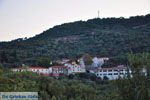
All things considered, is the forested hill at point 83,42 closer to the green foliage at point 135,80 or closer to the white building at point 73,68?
the white building at point 73,68

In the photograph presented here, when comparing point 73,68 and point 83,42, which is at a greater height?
point 83,42

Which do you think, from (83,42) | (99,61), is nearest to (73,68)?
(99,61)

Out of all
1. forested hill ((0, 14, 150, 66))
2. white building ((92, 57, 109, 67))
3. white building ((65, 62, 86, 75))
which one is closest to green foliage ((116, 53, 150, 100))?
white building ((65, 62, 86, 75))

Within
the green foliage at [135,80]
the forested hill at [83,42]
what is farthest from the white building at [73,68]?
the green foliage at [135,80]

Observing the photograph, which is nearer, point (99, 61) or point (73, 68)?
point (73, 68)

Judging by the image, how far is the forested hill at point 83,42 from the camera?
1682 inches

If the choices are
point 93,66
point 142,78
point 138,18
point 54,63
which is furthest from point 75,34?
point 142,78

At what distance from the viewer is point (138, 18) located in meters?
84.3

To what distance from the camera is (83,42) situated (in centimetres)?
5897

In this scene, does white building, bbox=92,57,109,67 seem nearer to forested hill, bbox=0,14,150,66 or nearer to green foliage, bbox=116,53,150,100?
forested hill, bbox=0,14,150,66

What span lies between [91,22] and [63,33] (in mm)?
14484

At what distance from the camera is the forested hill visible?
42722 millimetres

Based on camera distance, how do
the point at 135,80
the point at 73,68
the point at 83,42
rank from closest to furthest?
the point at 135,80
the point at 73,68
the point at 83,42

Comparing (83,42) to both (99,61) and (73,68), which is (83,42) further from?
(73,68)
